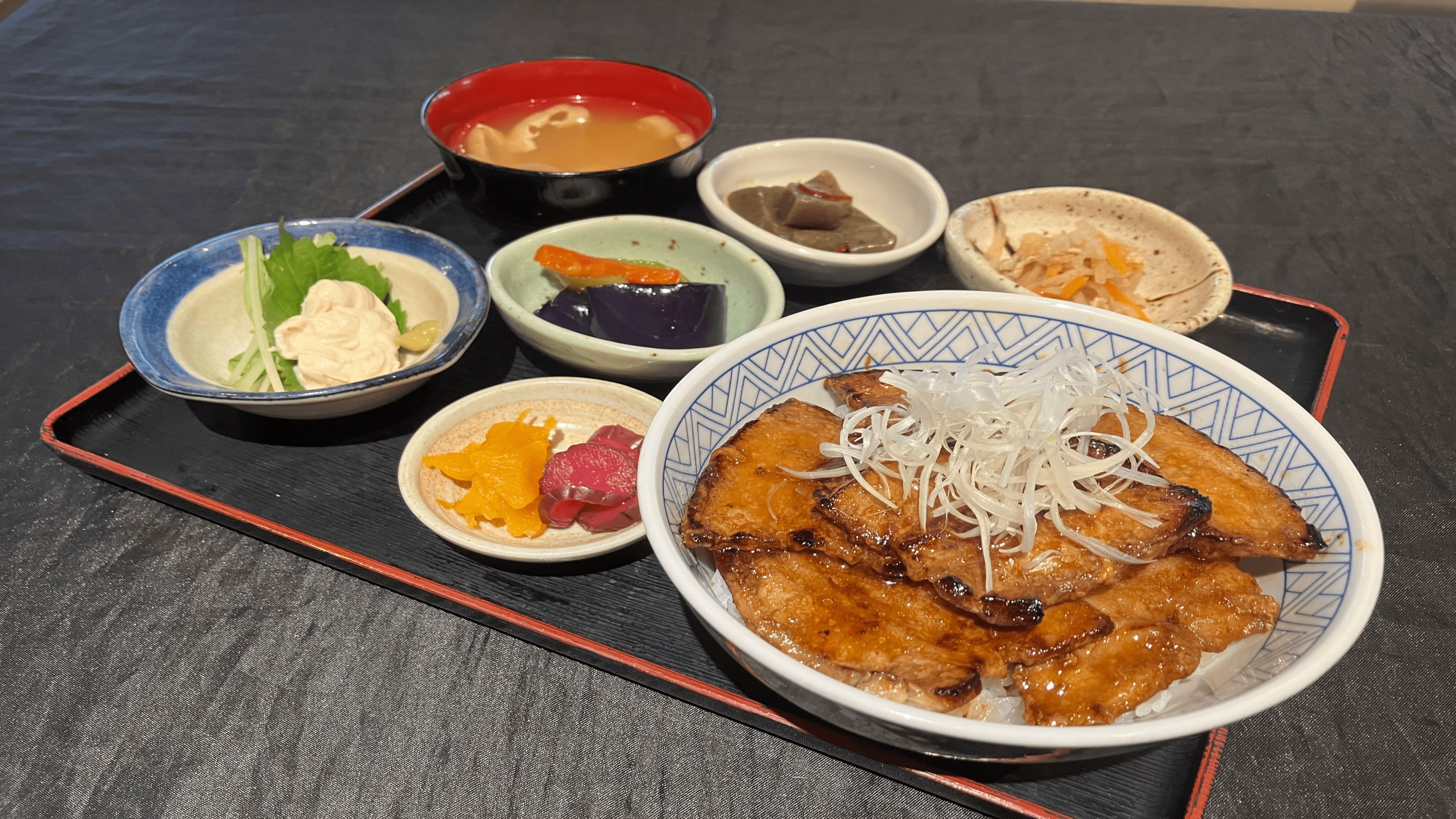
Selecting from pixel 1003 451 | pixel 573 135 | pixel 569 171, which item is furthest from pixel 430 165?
pixel 1003 451

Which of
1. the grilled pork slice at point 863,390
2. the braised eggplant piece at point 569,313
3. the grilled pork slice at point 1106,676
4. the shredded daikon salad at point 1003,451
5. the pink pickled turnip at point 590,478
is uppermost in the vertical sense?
Answer: the shredded daikon salad at point 1003,451

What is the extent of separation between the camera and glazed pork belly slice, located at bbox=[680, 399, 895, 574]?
1312 millimetres

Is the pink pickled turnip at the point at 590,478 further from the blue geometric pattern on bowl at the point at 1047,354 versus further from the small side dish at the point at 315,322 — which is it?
the small side dish at the point at 315,322

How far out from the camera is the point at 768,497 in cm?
140

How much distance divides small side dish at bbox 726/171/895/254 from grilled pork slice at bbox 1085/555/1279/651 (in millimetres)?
1399

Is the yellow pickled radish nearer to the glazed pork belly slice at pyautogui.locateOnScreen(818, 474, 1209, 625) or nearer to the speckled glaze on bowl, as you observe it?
the speckled glaze on bowl

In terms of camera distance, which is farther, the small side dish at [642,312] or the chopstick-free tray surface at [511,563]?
the small side dish at [642,312]

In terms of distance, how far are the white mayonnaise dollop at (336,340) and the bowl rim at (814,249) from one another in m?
1.12

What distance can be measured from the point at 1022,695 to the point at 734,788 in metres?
0.59

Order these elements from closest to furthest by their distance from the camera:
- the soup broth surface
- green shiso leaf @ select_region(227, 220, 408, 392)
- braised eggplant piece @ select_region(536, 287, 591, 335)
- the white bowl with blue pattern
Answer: the white bowl with blue pattern < green shiso leaf @ select_region(227, 220, 408, 392) < braised eggplant piece @ select_region(536, 287, 591, 335) < the soup broth surface

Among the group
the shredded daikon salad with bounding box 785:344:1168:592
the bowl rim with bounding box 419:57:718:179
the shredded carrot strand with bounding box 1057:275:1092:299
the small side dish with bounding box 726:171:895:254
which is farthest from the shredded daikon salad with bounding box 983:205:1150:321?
the bowl rim with bounding box 419:57:718:179

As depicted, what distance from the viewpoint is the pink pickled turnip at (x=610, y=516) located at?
168 centimetres

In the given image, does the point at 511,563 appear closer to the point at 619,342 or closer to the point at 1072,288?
the point at 619,342

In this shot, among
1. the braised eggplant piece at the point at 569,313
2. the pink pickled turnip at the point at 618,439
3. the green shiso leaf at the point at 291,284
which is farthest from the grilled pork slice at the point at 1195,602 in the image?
the green shiso leaf at the point at 291,284
